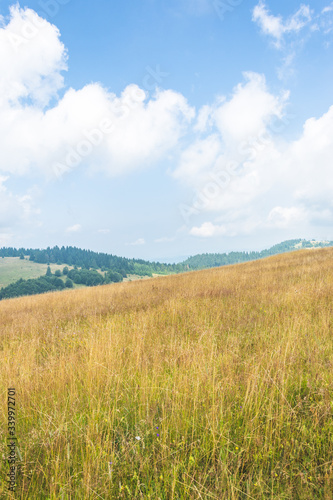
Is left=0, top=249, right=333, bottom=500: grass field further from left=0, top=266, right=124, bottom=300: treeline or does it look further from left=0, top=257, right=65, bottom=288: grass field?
left=0, top=257, right=65, bottom=288: grass field

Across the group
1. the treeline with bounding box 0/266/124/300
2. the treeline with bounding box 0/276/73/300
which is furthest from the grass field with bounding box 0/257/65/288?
the treeline with bounding box 0/276/73/300

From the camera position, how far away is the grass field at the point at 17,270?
140 meters

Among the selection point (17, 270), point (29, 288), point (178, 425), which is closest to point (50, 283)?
point (29, 288)

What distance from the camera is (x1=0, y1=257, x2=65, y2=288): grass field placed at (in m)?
140

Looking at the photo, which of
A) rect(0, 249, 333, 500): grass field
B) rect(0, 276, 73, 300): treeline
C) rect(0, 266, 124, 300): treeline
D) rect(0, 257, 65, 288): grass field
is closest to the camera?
rect(0, 249, 333, 500): grass field

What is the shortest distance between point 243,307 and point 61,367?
388cm

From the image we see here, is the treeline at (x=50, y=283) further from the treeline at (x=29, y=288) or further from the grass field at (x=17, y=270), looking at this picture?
the grass field at (x=17, y=270)

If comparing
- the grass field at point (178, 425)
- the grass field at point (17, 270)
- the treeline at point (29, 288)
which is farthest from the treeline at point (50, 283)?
the grass field at point (178, 425)

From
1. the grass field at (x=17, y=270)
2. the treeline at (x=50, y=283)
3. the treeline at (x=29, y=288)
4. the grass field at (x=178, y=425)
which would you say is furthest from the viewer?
the grass field at (x=17, y=270)

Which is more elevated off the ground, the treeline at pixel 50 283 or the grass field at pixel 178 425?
the grass field at pixel 178 425

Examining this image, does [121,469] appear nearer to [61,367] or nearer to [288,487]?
[288,487]

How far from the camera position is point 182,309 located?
17.9ft

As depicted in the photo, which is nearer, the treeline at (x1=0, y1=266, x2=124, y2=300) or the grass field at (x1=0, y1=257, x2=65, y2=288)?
the treeline at (x1=0, y1=266, x2=124, y2=300)

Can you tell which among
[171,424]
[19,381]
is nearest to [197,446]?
[171,424]
